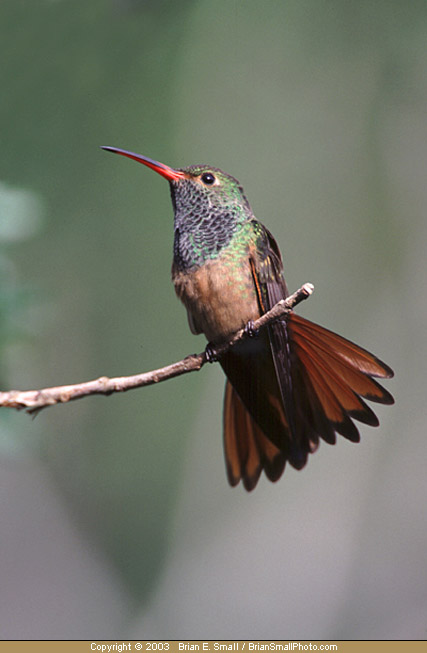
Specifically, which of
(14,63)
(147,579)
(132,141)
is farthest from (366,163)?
(147,579)

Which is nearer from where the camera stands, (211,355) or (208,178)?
(211,355)

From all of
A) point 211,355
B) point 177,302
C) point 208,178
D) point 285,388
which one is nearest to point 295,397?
point 285,388

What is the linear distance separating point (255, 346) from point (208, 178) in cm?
65

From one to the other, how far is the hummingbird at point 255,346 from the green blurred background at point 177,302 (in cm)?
82

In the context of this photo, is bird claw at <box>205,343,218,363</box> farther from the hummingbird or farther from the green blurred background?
the green blurred background

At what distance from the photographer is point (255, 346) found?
2318 millimetres

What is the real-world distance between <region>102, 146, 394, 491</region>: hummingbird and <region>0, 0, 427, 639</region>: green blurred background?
0.82 metres

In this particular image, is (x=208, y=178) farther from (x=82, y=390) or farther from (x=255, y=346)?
(x=82, y=390)

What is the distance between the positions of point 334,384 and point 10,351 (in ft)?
3.36

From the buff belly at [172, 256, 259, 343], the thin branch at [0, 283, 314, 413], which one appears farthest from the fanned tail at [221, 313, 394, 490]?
the thin branch at [0, 283, 314, 413]

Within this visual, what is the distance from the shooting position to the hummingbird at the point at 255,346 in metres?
2.11

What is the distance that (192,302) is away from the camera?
224 cm

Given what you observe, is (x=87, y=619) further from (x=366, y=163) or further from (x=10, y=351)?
(x=366, y=163)

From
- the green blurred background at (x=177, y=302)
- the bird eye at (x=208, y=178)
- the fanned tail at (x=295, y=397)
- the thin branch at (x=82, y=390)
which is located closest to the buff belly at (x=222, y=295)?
the fanned tail at (x=295, y=397)
